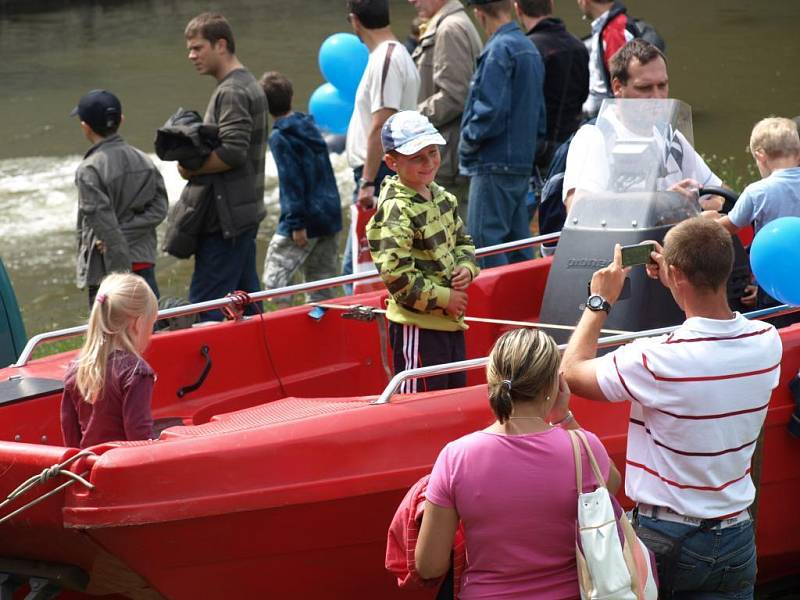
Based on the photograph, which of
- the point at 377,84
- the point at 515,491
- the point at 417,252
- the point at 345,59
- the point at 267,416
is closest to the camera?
the point at 515,491

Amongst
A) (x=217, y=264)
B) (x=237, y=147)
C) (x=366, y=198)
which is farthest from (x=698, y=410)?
(x=217, y=264)

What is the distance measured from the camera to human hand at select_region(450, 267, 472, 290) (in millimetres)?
4852

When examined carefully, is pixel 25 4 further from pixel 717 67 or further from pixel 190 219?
pixel 190 219

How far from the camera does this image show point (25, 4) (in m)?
26.2

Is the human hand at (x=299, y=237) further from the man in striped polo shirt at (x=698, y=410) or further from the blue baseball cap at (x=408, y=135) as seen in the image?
the man in striped polo shirt at (x=698, y=410)

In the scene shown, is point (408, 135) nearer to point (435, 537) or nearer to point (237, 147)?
point (435, 537)

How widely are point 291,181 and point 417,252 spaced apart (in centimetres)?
274

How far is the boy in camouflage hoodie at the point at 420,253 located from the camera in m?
4.72

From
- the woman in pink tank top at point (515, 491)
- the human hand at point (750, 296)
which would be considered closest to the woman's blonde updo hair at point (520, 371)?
the woman in pink tank top at point (515, 491)

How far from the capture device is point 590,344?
3707mm

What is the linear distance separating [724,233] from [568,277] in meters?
1.69

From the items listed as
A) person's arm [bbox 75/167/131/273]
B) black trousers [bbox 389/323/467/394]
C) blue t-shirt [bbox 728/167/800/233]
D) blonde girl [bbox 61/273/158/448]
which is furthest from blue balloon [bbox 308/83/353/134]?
blonde girl [bbox 61/273/158/448]

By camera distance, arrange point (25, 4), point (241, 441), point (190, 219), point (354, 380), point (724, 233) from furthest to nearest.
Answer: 1. point (25, 4)
2. point (190, 219)
3. point (354, 380)
4. point (241, 441)
5. point (724, 233)

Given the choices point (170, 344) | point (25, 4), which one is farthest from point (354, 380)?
point (25, 4)
